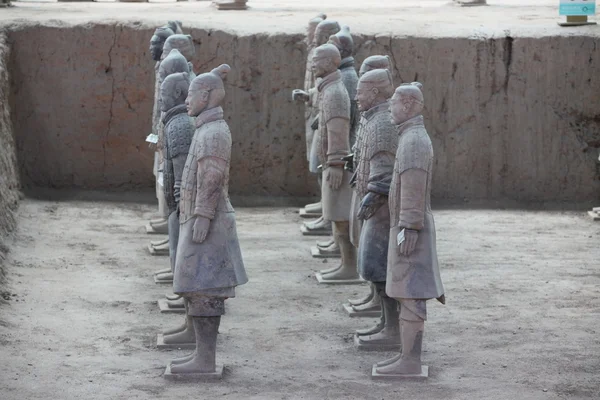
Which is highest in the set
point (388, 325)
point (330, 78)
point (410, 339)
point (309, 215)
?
point (330, 78)

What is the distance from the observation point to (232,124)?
456 inches

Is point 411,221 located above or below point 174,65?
below

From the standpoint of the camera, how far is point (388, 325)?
7.19m

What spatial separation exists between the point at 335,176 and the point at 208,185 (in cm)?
226

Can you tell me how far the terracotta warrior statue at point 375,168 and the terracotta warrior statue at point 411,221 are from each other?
0.38 m

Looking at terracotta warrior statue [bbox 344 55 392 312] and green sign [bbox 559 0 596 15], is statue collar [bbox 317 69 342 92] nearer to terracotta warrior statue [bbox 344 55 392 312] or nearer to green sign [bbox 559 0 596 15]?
terracotta warrior statue [bbox 344 55 392 312]

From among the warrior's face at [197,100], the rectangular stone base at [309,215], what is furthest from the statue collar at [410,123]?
the rectangular stone base at [309,215]

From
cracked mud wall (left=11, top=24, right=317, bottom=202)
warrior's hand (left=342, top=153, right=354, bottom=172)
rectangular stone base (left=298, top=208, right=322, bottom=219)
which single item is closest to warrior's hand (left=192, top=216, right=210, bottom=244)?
warrior's hand (left=342, top=153, right=354, bottom=172)

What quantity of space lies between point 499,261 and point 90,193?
4342 millimetres

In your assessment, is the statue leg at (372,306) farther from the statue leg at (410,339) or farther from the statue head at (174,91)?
the statue head at (174,91)

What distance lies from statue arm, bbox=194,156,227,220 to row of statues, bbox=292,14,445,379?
3.13ft

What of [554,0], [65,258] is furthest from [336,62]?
[554,0]

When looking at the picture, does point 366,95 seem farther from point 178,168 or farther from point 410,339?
point 410,339

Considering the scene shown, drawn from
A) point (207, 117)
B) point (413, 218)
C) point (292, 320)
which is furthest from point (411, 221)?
point (292, 320)
